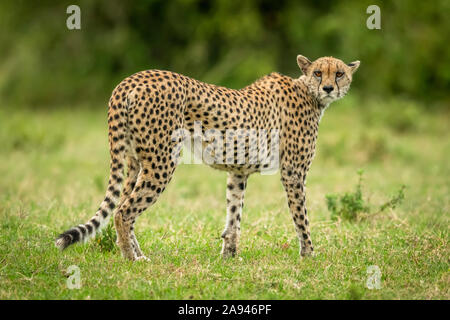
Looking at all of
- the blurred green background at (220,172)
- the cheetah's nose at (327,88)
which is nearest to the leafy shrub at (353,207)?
the blurred green background at (220,172)

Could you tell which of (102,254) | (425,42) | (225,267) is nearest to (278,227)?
(225,267)

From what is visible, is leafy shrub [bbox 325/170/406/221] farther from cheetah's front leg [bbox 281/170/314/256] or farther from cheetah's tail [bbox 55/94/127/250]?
cheetah's tail [bbox 55/94/127/250]

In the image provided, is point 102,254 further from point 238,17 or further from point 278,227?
point 238,17

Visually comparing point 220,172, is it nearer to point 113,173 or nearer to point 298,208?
point 298,208

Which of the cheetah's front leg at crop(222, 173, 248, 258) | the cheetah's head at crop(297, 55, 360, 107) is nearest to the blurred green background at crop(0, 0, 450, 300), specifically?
the cheetah's front leg at crop(222, 173, 248, 258)

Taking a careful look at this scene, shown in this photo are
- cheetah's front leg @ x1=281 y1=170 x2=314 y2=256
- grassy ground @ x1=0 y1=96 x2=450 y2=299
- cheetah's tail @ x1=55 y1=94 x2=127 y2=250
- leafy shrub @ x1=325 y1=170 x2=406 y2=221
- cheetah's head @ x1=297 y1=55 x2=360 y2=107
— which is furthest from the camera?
leafy shrub @ x1=325 y1=170 x2=406 y2=221

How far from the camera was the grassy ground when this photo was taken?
4.57 metres

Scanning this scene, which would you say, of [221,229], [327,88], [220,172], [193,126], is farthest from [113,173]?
[220,172]

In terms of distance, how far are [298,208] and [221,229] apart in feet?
3.97

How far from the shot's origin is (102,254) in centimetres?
524

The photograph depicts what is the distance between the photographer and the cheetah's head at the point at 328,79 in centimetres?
557

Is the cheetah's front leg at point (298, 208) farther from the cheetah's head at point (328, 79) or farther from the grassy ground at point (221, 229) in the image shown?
the cheetah's head at point (328, 79)

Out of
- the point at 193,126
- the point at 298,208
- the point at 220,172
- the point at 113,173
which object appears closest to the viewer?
the point at 113,173

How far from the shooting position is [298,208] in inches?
215
